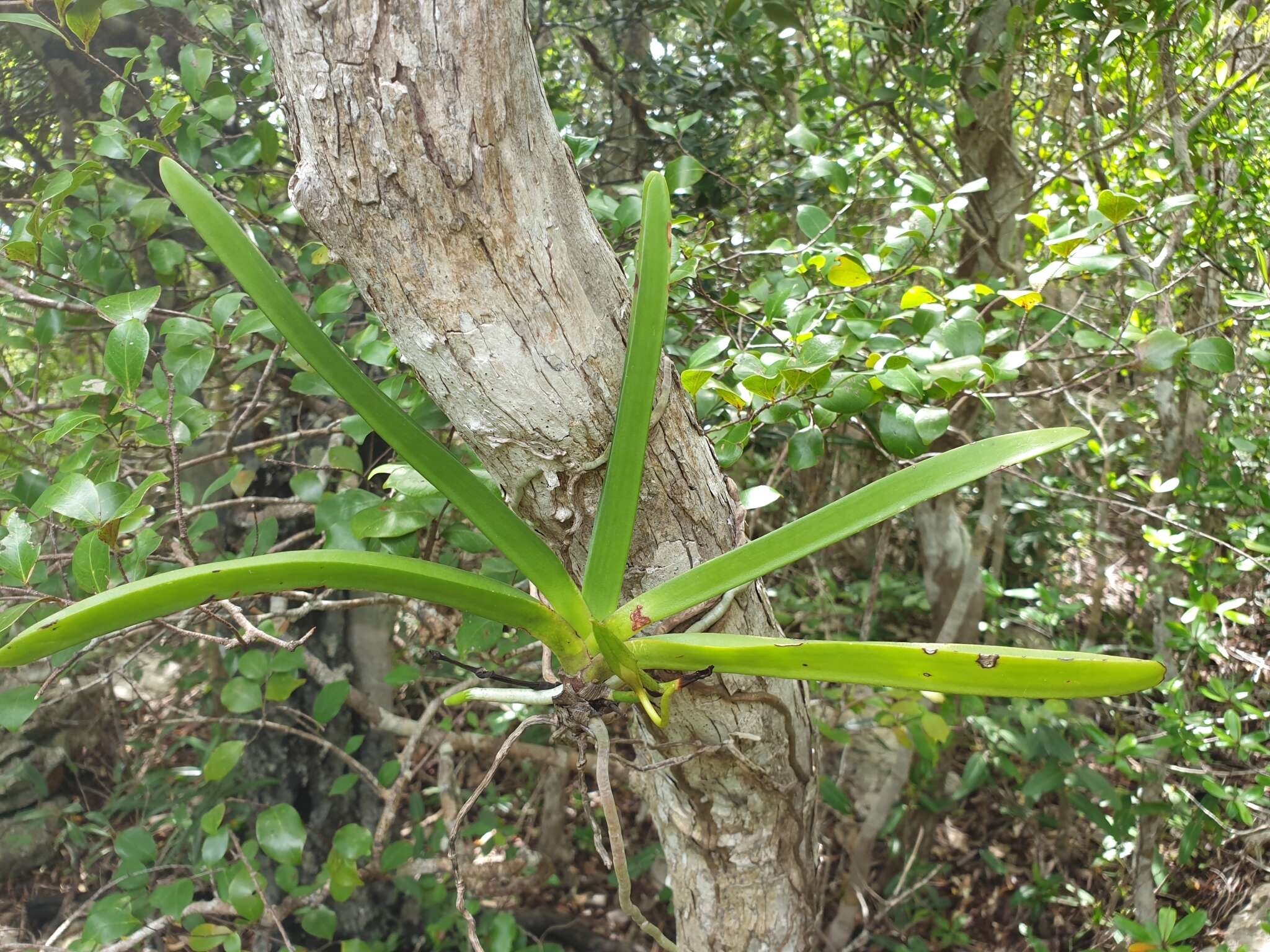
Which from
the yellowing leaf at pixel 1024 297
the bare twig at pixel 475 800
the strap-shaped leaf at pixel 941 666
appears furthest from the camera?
the yellowing leaf at pixel 1024 297

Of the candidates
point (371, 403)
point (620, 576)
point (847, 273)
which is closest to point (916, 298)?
point (847, 273)

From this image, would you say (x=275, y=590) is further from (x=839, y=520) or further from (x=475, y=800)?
(x=839, y=520)

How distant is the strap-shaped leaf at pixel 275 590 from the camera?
54 cm

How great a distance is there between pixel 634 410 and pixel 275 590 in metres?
0.33

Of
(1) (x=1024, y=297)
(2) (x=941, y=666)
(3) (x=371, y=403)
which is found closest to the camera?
(2) (x=941, y=666)

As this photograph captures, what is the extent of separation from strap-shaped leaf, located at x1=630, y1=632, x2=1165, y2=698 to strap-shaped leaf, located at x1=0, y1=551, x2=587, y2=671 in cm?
17

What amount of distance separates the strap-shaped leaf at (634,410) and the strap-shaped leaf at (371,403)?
0.03m

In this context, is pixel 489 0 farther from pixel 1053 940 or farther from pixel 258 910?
pixel 1053 940

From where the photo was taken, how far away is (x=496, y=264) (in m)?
0.69

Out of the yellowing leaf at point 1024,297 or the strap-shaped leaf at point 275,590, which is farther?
the yellowing leaf at point 1024,297

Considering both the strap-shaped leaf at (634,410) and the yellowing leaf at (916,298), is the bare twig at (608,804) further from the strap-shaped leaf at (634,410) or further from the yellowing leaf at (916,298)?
the yellowing leaf at (916,298)

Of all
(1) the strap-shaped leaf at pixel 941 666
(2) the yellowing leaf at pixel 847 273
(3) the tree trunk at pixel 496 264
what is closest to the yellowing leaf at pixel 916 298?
(2) the yellowing leaf at pixel 847 273

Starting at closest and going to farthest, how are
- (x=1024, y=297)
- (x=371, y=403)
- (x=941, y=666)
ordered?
1. (x=941, y=666)
2. (x=371, y=403)
3. (x=1024, y=297)

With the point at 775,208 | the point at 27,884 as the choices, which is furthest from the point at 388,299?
the point at 27,884
